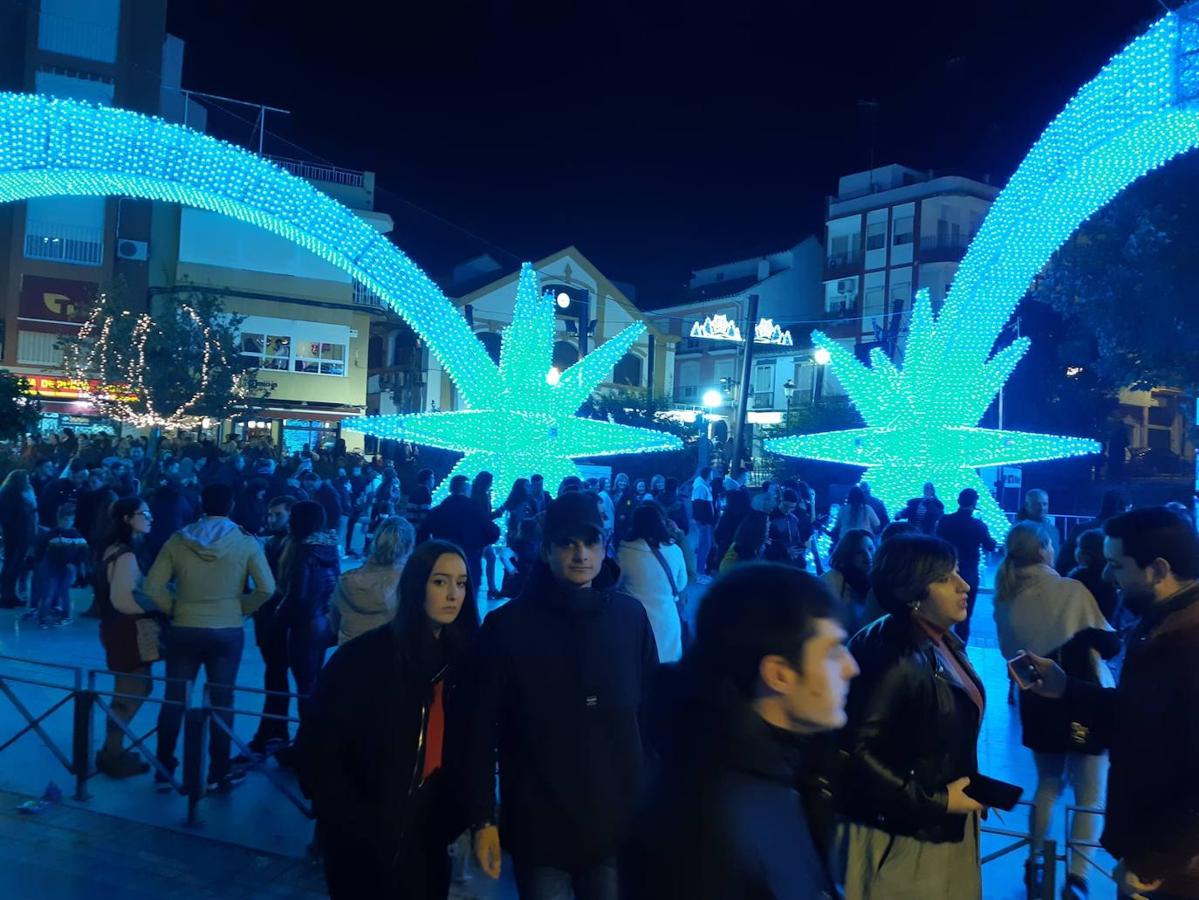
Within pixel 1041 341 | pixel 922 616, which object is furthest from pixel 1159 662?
pixel 1041 341

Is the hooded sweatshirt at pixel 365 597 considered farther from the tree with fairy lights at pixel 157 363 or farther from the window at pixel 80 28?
the window at pixel 80 28

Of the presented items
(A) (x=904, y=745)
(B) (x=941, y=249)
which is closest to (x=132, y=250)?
(B) (x=941, y=249)

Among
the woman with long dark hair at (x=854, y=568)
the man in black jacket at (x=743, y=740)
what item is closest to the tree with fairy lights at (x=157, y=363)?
the woman with long dark hair at (x=854, y=568)

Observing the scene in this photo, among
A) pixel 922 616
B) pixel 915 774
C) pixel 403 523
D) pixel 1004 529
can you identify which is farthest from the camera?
pixel 1004 529

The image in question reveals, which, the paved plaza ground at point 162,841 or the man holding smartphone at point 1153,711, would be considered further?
the paved plaza ground at point 162,841

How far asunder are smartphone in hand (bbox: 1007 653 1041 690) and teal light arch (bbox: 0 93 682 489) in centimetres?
1225

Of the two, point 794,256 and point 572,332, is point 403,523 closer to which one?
point 572,332

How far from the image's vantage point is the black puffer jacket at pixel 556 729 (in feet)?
10.2

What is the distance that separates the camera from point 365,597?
5.64 m

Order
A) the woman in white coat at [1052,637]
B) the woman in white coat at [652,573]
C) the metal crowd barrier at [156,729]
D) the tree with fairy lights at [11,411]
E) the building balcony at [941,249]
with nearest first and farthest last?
the woman in white coat at [1052,637], the metal crowd barrier at [156,729], the woman in white coat at [652,573], the tree with fairy lights at [11,411], the building balcony at [941,249]

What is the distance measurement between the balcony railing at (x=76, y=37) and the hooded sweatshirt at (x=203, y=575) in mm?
34205

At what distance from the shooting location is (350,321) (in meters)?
39.2

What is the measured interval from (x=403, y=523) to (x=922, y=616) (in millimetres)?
3187

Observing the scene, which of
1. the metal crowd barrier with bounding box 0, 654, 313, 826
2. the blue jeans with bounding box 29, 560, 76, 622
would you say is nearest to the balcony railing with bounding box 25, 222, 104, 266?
the blue jeans with bounding box 29, 560, 76, 622
